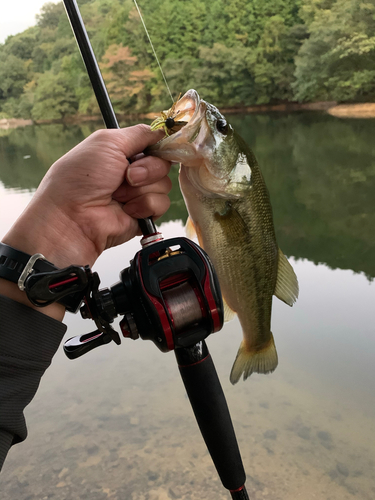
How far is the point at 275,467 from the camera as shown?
2.12 meters

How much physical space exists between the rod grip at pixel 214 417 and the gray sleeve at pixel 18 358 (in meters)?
0.32

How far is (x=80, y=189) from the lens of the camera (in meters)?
1.04

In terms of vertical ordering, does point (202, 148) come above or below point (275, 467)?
above

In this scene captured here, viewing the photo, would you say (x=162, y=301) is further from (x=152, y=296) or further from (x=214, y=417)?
(x=214, y=417)

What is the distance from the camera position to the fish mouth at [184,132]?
980 millimetres

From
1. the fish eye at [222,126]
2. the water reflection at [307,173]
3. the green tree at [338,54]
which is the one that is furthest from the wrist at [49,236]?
the green tree at [338,54]

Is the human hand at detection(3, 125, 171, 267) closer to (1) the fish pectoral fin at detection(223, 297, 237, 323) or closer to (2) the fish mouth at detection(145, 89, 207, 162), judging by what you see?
(2) the fish mouth at detection(145, 89, 207, 162)

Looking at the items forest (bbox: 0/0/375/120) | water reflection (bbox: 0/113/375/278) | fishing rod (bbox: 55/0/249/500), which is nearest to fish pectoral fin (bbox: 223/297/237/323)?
fishing rod (bbox: 55/0/249/500)

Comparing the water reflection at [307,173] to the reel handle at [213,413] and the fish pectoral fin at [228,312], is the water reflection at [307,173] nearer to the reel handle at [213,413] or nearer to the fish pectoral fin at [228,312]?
the fish pectoral fin at [228,312]

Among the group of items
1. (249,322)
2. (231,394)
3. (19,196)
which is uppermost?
(249,322)

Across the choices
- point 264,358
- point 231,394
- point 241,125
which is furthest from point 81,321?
point 241,125

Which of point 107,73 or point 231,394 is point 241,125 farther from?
point 231,394

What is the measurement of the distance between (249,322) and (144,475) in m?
1.29

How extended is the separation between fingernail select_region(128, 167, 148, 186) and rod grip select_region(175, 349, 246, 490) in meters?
0.45
